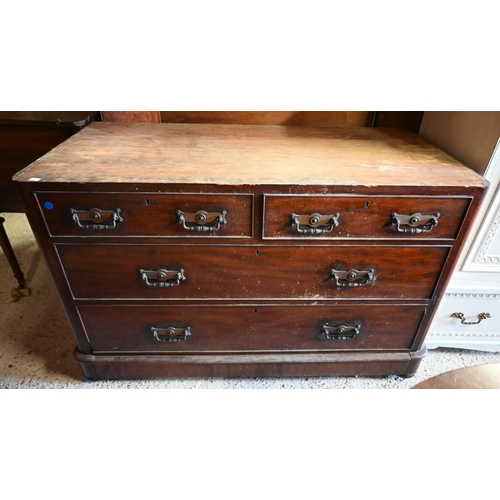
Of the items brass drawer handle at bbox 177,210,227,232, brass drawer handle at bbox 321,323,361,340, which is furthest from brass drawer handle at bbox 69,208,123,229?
brass drawer handle at bbox 321,323,361,340

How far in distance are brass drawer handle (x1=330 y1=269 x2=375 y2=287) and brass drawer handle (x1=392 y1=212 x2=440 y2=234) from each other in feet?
0.55

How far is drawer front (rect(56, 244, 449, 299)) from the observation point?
1.04 meters

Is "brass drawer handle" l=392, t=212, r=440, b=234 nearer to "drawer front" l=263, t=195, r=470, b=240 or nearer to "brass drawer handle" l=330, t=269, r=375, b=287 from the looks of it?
"drawer front" l=263, t=195, r=470, b=240

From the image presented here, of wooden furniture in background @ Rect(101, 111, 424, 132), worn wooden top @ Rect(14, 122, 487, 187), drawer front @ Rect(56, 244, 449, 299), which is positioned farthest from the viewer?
wooden furniture in background @ Rect(101, 111, 424, 132)

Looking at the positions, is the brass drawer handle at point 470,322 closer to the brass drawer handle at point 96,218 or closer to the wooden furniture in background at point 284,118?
the wooden furniture in background at point 284,118

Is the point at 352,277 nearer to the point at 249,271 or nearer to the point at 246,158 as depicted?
the point at 249,271

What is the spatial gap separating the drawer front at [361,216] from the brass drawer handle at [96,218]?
0.42 m

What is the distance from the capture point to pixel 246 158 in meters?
1.05

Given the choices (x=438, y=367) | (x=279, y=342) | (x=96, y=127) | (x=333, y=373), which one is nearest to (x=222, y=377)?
(x=279, y=342)

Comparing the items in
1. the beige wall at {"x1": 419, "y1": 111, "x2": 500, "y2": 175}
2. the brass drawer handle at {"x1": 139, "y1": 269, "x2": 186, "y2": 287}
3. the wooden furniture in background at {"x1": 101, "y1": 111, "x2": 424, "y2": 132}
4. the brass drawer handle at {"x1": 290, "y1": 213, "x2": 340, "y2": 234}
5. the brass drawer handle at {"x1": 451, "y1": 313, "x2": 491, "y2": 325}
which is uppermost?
the beige wall at {"x1": 419, "y1": 111, "x2": 500, "y2": 175}

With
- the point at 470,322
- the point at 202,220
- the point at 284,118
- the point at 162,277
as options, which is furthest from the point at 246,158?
the point at 470,322

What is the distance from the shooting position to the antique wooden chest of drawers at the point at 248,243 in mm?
939

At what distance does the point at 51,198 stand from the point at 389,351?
4.07 feet

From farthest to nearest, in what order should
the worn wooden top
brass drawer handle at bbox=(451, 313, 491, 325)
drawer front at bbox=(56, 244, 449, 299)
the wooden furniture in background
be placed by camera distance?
1. the wooden furniture in background
2. brass drawer handle at bbox=(451, 313, 491, 325)
3. drawer front at bbox=(56, 244, 449, 299)
4. the worn wooden top
